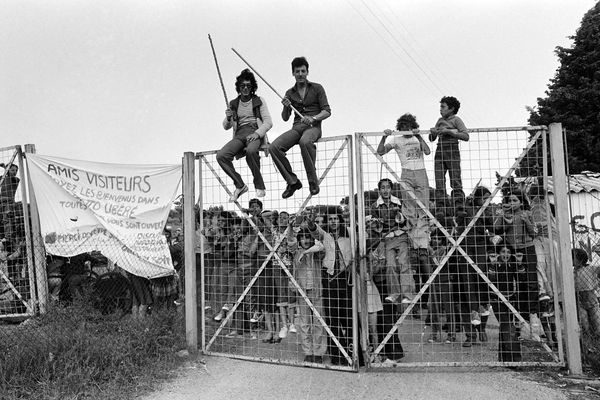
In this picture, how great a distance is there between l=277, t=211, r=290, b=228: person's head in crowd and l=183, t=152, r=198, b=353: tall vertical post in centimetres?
128

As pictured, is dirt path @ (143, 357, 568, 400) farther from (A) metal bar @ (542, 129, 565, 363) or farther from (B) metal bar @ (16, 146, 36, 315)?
(B) metal bar @ (16, 146, 36, 315)

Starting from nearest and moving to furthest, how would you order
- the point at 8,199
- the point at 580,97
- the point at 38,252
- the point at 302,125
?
the point at 302,125, the point at 38,252, the point at 8,199, the point at 580,97

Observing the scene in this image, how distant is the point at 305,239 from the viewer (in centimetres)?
590

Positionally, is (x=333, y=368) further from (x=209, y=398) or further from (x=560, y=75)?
(x=560, y=75)

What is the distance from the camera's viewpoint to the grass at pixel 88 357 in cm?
496

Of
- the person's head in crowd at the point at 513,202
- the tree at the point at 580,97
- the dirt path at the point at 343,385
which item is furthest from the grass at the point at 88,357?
the tree at the point at 580,97

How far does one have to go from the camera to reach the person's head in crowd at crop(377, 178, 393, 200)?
5773 mm

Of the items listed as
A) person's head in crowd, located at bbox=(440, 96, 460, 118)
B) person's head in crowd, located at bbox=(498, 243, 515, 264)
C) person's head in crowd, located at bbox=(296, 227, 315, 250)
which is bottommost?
person's head in crowd, located at bbox=(498, 243, 515, 264)

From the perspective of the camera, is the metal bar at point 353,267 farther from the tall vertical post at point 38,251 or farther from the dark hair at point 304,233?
the tall vertical post at point 38,251

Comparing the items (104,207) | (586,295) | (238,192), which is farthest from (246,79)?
(586,295)

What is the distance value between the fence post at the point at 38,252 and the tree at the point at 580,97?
56.7 ft

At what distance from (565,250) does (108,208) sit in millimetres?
6007

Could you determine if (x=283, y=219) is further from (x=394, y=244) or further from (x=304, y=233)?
(x=394, y=244)

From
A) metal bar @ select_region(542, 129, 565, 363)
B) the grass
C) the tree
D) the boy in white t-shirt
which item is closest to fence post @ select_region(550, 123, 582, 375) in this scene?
metal bar @ select_region(542, 129, 565, 363)
